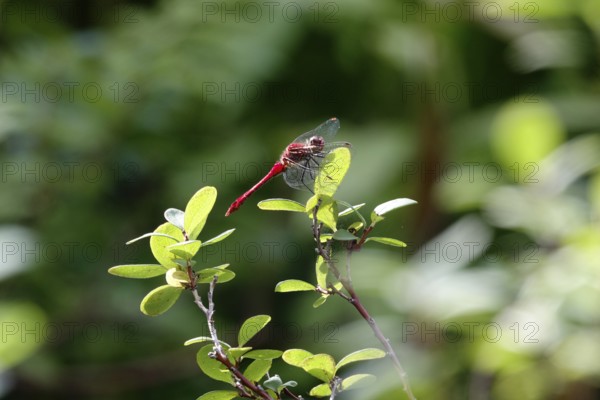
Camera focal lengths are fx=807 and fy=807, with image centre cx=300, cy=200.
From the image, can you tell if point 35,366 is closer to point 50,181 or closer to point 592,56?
point 50,181

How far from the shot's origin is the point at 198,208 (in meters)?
0.56

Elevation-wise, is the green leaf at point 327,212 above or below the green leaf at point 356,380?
above

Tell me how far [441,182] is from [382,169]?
0.80 ft

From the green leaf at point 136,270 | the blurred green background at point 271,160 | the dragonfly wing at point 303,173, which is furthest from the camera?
the blurred green background at point 271,160

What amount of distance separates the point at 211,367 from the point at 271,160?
2.19 meters

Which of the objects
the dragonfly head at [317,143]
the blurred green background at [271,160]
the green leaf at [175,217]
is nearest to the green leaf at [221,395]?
the green leaf at [175,217]

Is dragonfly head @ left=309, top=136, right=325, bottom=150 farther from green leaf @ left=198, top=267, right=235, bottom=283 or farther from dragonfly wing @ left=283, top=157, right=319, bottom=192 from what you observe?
green leaf @ left=198, top=267, right=235, bottom=283

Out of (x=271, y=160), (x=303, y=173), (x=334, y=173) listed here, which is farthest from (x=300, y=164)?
(x=271, y=160)

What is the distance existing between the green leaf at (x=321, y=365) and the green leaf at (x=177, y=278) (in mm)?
98

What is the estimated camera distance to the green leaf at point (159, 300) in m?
0.54

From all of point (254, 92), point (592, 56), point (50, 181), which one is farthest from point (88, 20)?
point (592, 56)

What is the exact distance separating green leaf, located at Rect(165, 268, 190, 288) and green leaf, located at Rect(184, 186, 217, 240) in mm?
26

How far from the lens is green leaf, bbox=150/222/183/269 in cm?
56

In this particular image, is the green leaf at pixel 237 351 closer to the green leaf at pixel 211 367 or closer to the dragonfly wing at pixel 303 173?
the green leaf at pixel 211 367
